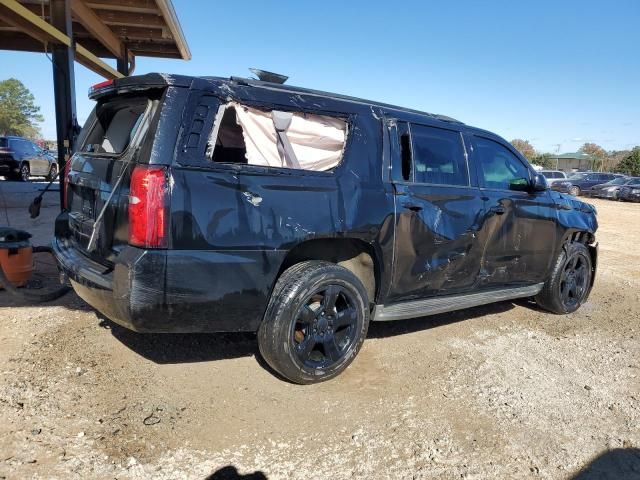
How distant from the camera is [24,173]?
794 inches

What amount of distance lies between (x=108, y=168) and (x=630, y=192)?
31023 mm

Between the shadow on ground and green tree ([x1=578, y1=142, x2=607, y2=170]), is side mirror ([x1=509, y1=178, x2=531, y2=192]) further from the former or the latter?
green tree ([x1=578, y1=142, x2=607, y2=170])

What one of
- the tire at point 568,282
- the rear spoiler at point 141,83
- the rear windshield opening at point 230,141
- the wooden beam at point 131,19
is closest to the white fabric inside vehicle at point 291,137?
the rear windshield opening at point 230,141

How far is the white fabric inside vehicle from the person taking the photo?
3.27 m

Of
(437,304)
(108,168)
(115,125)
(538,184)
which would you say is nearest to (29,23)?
(115,125)

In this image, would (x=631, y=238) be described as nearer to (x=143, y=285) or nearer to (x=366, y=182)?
(x=366, y=182)

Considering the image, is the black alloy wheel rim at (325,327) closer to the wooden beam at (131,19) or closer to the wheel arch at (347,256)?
the wheel arch at (347,256)

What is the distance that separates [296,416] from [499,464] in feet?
3.90

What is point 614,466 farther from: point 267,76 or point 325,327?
point 267,76

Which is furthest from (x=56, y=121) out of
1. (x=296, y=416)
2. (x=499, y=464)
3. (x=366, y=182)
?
(x=499, y=464)

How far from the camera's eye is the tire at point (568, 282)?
5.45m

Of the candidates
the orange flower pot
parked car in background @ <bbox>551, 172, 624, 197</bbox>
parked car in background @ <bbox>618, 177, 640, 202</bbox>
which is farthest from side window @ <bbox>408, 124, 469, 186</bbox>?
parked car in background @ <bbox>618, 177, 640, 202</bbox>

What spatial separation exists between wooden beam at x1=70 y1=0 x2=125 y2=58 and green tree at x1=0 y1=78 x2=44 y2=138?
77.9 m

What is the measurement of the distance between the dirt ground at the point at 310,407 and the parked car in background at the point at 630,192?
27337mm
